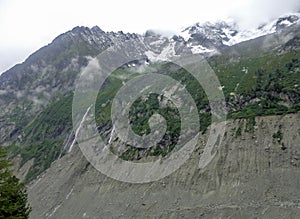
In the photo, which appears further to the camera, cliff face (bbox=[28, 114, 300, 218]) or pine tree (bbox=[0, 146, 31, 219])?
cliff face (bbox=[28, 114, 300, 218])

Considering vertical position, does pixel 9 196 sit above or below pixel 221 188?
above

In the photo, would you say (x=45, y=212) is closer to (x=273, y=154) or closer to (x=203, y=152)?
(x=203, y=152)

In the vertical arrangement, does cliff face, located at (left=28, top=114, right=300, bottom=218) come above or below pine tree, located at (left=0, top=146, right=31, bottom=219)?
below

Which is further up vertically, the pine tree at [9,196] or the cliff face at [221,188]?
the pine tree at [9,196]

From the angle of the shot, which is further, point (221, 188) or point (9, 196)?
point (221, 188)

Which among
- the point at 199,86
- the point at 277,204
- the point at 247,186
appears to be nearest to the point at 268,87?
the point at 199,86
